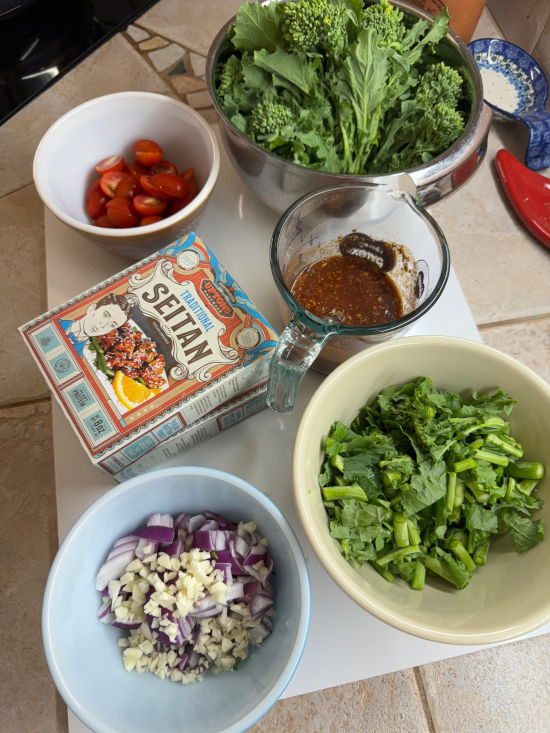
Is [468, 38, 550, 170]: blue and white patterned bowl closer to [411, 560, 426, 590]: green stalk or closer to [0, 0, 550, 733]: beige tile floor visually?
[0, 0, 550, 733]: beige tile floor

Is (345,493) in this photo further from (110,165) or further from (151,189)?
(110,165)

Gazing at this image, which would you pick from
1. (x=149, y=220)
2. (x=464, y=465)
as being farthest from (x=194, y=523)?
(x=149, y=220)

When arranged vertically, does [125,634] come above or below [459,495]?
below

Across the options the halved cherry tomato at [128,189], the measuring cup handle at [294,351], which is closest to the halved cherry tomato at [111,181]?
the halved cherry tomato at [128,189]

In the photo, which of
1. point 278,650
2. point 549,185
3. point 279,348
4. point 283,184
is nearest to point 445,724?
point 278,650

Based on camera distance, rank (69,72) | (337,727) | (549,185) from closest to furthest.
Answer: (337,727), (549,185), (69,72)

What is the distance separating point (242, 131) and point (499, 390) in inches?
20.6

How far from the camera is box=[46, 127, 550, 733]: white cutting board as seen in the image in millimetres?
704

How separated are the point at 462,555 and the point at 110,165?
0.77 meters

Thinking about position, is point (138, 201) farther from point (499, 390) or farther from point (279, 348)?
point (499, 390)

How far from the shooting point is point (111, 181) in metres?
0.83

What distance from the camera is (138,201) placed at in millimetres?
805

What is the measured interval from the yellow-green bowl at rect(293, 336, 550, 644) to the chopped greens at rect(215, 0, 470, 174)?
0.33 metres

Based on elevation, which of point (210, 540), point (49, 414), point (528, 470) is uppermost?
point (528, 470)
